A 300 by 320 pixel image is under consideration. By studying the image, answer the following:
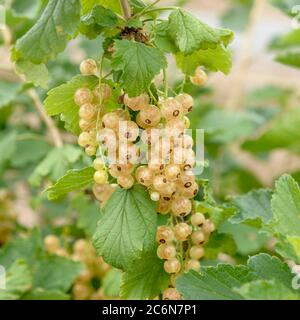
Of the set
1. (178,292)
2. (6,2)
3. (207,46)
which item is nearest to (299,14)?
(207,46)

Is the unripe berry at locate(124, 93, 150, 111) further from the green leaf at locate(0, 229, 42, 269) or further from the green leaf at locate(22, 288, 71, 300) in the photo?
the green leaf at locate(0, 229, 42, 269)

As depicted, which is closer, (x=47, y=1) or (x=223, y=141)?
(x=47, y=1)

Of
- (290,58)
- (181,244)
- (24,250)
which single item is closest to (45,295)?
(24,250)

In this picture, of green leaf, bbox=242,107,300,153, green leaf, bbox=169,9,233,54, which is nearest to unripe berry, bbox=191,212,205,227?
green leaf, bbox=169,9,233,54

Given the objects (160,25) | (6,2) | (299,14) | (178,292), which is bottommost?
(178,292)

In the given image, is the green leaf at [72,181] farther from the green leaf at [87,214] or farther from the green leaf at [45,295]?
the green leaf at [87,214]

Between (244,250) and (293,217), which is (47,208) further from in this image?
(293,217)
